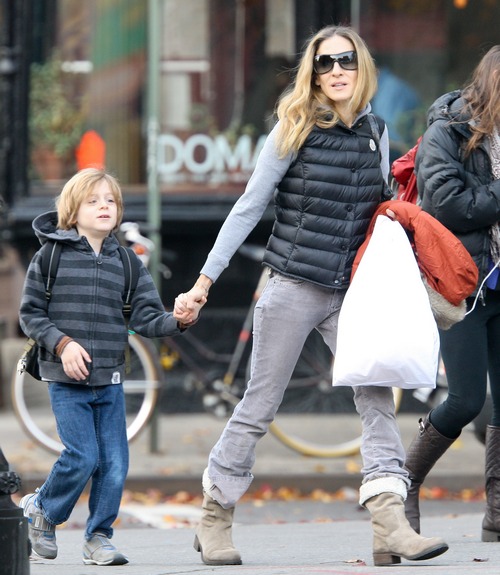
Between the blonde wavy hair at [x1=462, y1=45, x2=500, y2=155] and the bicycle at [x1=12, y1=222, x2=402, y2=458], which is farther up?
the blonde wavy hair at [x1=462, y1=45, x2=500, y2=155]

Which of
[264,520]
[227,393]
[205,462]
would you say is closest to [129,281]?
[264,520]

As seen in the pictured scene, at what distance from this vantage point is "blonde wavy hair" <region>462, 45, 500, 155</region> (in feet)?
17.5

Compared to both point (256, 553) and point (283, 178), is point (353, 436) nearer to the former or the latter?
point (256, 553)

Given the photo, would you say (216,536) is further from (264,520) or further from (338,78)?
(264,520)

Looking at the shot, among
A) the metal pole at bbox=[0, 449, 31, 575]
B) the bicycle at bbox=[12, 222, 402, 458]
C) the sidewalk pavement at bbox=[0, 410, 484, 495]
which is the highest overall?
the metal pole at bbox=[0, 449, 31, 575]

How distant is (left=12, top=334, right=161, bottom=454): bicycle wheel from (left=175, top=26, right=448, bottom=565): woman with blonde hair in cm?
362

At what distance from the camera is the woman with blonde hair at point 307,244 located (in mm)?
4987

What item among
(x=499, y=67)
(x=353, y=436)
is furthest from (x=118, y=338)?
Answer: (x=353, y=436)

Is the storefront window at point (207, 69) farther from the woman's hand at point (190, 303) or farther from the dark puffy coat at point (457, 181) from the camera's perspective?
the woman's hand at point (190, 303)

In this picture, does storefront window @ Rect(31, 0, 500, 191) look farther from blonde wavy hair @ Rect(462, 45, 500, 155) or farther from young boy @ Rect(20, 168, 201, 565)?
young boy @ Rect(20, 168, 201, 565)

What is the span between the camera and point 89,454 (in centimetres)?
511

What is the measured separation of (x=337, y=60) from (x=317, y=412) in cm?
466

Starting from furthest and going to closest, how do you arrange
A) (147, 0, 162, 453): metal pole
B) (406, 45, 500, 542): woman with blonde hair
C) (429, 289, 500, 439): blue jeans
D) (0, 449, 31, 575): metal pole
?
(147, 0, 162, 453): metal pole
(429, 289, 500, 439): blue jeans
(406, 45, 500, 542): woman with blonde hair
(0, 449, 31, 575): metal pole

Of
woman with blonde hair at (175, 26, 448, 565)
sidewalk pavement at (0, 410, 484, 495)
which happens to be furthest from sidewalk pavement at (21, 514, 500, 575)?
sidewalk pavement at (0, 410, 484, 495)
